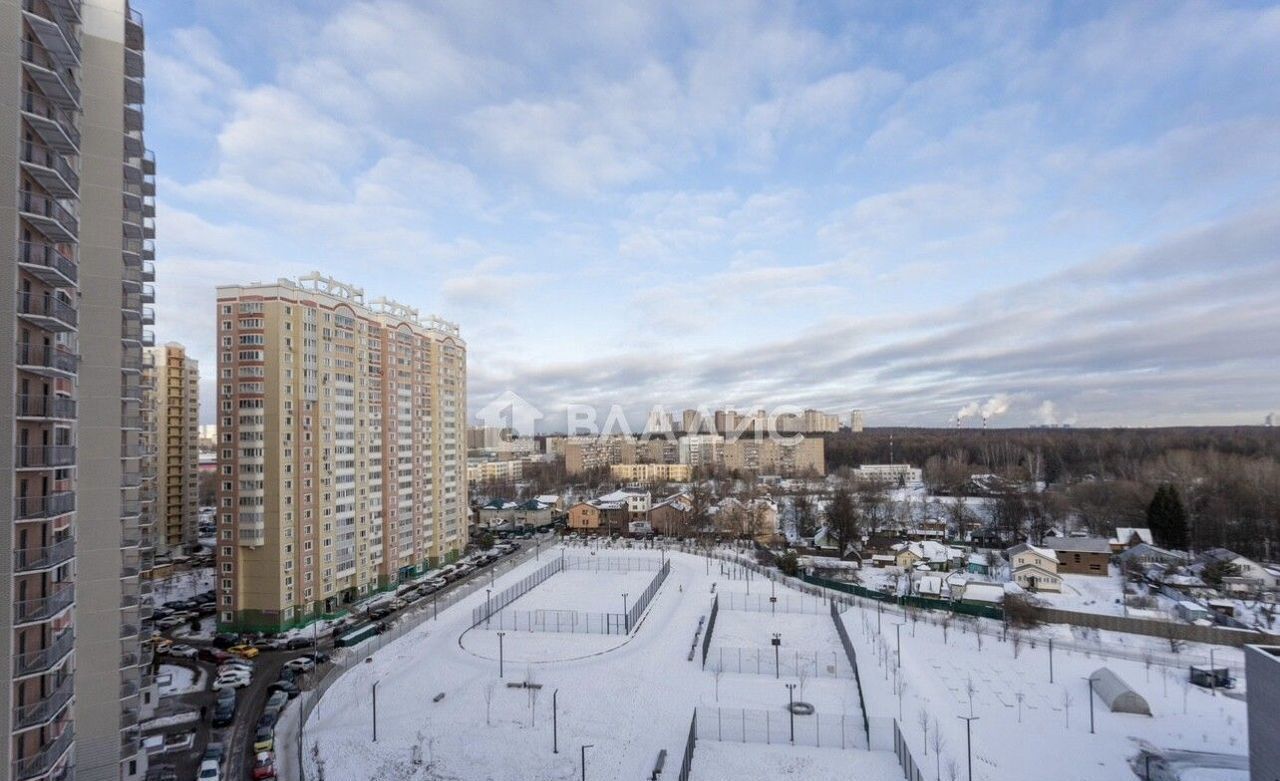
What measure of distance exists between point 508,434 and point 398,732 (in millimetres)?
63342

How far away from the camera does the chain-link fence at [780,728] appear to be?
896 centimetres

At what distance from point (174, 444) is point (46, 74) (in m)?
22.4

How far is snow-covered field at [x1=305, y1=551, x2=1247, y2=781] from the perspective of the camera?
8359 mm

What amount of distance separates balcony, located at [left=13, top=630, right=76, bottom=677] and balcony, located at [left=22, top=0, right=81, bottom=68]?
4862 mm

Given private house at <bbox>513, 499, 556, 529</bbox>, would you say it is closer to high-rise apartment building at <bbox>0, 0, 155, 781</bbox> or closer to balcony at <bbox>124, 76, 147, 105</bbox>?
high-rise apartment building at <bbox>0, 0, 155, 781</bbox>

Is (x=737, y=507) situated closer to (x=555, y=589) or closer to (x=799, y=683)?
(x=555, y=589)

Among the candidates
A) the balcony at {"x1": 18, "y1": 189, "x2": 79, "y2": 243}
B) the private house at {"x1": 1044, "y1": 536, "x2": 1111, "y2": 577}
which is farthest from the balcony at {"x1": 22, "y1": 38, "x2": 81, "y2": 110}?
the private house at {"x1": 1044, "y1": 536, "x2": 1111, "y2": 577}

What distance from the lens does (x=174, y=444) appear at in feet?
77.9

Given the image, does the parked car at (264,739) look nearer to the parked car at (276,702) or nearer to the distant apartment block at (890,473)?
the parked car at (276,702)

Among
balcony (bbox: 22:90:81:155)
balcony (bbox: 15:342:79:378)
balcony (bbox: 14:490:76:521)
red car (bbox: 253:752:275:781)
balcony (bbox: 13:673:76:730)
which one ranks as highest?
balcony (bbox: 22:90:81:155)

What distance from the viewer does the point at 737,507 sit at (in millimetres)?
28297

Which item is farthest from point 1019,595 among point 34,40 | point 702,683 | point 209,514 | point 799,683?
point 209,514

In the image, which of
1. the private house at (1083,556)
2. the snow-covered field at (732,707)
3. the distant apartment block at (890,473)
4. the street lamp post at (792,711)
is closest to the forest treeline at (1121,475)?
the distant apartment block at (890,473)

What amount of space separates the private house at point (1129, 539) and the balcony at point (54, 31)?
26.5 metres
